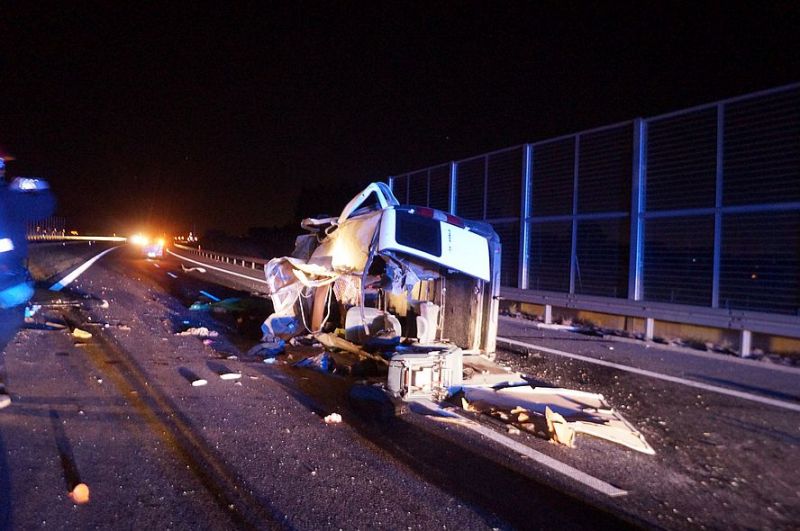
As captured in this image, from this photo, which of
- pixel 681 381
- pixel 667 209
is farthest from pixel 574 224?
pixel 681 381

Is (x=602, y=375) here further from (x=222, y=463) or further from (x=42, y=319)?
(x=42, y=319)

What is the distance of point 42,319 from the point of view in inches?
412

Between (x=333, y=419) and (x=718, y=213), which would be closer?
(x=333, y=419)

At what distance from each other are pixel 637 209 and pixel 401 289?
8.73 meters

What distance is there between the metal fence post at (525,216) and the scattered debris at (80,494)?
46.6ft

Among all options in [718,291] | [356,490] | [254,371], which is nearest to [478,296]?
[254,371]

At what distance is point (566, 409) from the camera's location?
18.1ft

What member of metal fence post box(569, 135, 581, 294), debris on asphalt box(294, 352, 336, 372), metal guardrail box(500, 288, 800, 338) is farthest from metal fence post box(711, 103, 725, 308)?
debris on asphalt box(294, 352, 336, 372)

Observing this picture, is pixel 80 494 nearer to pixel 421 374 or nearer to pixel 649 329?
pixel 421 374

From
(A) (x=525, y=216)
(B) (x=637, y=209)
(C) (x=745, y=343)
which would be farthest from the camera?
(A) (x=525, y=216)

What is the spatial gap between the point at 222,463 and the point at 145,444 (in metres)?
0.82

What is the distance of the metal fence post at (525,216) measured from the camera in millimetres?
16469

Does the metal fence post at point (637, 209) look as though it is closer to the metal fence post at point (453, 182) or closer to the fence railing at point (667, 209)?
the fence railing at point (667, 209)

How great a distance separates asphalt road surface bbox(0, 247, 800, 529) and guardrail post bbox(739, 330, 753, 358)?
10.7 feet
